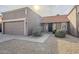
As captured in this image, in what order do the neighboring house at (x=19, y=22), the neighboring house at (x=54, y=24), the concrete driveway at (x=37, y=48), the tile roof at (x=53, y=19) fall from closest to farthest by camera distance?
1. the concrete driveway at (x=37, y=48)
2. the neighboring house at (x=19, y=22)
3. the neighboring house at (x=54, y=24)
4. the tile roof at (x=53, y=19)

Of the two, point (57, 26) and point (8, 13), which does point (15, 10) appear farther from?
point (57, 26)

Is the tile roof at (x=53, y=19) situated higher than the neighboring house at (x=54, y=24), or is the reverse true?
the tile roof at (x=53, y=19)

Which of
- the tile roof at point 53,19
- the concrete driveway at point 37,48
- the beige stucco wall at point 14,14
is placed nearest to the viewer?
the concrete driveway at point 37,48

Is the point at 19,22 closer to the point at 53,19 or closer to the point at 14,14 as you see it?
the point at 14,14

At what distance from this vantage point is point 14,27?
12992mm

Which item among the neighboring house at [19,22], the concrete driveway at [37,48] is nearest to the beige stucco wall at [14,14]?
the neighboring house at [19,22]

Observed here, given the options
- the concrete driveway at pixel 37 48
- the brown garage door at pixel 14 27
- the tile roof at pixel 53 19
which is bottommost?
the concrete driveway at pixel 37 48

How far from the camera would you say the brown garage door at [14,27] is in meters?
12.3

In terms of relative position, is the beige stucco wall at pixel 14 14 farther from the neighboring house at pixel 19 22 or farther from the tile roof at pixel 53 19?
the tile roof at pixel 53 19

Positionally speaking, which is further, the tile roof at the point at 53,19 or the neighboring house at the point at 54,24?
the tile roof at the point at 53,19

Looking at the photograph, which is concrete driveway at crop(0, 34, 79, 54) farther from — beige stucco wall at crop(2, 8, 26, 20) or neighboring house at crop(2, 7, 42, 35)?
beige stucco wall at crop(2, 8, 26, 20)

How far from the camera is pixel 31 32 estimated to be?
40.5 ft

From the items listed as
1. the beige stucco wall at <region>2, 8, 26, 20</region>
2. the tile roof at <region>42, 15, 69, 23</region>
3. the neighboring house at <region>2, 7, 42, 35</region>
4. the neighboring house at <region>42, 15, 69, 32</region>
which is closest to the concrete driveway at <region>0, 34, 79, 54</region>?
the neighboring house at <region>2, 7, 42, 35</region>
